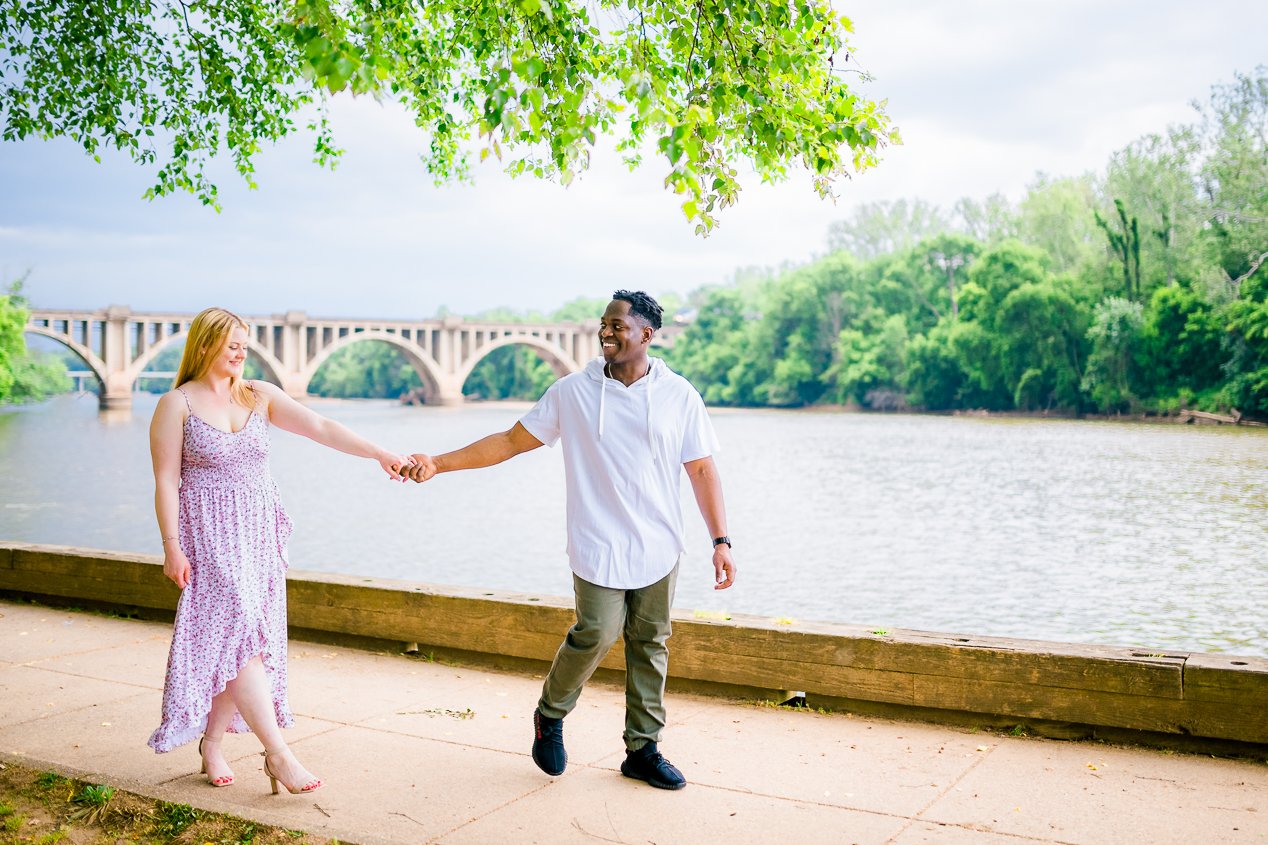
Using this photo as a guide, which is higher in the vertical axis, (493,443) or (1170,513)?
(493,443)

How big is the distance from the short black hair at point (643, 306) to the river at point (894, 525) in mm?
8996

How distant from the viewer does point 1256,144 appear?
142ft

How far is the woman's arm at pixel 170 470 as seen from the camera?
11.9ft

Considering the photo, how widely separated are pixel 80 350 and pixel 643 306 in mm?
61350

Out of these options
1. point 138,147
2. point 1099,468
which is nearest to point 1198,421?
point 1099,468

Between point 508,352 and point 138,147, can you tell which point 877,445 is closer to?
point 138,147

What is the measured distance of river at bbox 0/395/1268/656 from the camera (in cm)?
1568

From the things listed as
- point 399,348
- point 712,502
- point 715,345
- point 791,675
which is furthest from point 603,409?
point 715,345

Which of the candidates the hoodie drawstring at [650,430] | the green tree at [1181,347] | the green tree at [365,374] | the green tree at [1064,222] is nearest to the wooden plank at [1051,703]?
the hoodie drawstring at [650,430]

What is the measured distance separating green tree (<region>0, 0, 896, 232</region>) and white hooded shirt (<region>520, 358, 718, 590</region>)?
0.64m

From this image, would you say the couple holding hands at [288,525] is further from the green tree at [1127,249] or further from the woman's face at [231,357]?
the green tree at [1127,249]

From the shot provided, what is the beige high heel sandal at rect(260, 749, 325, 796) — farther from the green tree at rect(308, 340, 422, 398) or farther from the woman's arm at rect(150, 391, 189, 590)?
the green tree at rect(308, 340, 422, 398)

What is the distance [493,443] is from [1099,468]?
29.2 metres

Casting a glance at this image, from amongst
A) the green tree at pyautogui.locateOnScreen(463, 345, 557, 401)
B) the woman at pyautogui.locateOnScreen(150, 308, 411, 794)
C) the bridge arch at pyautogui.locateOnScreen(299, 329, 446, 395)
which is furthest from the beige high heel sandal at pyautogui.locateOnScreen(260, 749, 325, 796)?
the green tree at pyautogui.locateOnScreen(463, 345, 557, 401)
